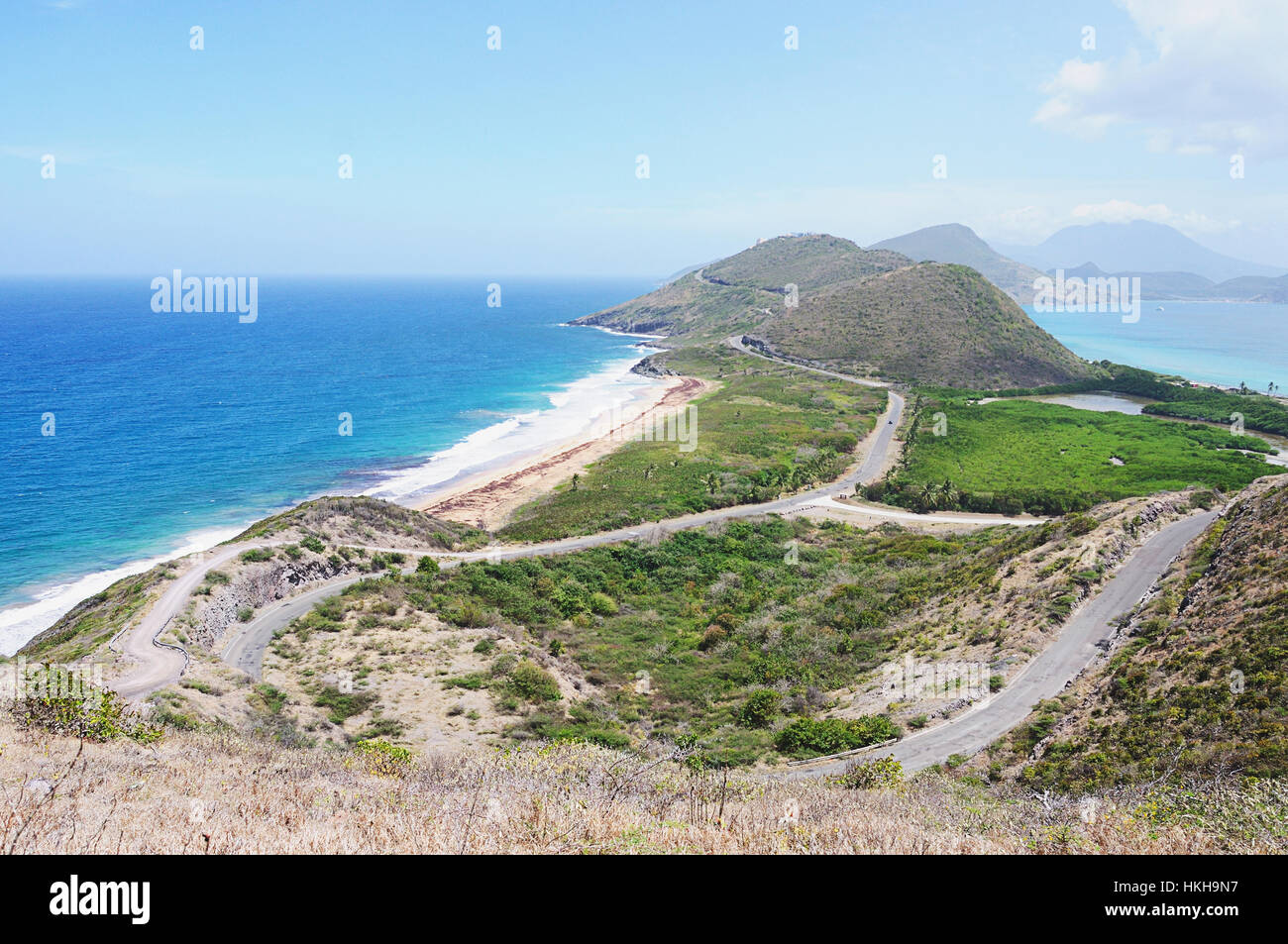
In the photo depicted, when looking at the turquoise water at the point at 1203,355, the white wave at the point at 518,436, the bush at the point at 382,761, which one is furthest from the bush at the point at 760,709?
the turquoise water at the point at 1203,355

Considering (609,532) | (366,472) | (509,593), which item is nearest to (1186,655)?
(509,593)

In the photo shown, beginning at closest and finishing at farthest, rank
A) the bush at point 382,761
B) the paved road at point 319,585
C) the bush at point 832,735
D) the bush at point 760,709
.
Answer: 1. the bush at point 382,761
2. the bush at point 832,735
3. the paved road at point 319,585
4. the bush at point 760,709

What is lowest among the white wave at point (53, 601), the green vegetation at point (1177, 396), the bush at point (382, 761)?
the white wave at point (53, 601)

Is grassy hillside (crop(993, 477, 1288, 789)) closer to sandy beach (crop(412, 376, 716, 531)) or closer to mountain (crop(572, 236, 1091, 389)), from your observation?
sandy beach (crop(412, 376, 716, 531))

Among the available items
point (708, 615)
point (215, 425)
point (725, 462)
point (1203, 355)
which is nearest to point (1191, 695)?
point (708, 615)

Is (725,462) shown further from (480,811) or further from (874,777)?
(480,811)

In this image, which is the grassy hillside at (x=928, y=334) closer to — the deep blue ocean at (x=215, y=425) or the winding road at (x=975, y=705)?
the deep blue ocean at (x=215, y=425)

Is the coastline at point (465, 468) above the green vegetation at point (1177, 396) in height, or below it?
below
